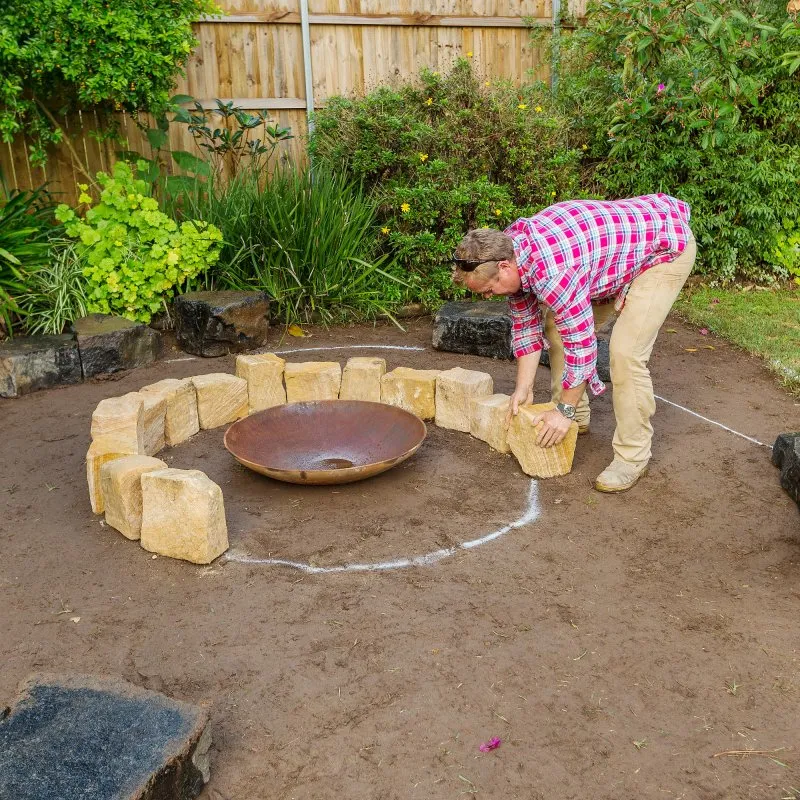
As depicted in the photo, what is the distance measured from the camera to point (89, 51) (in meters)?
5.43

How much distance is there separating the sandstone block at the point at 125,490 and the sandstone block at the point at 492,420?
1588 millimetres

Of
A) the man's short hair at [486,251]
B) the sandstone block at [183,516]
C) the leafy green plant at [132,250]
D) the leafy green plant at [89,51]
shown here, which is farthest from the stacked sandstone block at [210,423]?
the leafy green plant at [89,51]

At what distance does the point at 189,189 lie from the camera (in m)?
6.25

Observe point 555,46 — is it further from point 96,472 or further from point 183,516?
point 183,516

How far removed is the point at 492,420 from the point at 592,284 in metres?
0.94

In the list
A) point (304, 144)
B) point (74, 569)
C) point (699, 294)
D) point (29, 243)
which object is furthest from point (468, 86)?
point (74, 569)

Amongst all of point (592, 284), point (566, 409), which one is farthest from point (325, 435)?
point (592, 284)

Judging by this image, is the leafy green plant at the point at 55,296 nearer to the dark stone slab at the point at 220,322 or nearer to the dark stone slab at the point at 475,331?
the dark stone slab at the point at 220,322

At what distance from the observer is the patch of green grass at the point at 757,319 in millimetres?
5289

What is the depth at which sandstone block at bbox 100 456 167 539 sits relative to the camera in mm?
3115

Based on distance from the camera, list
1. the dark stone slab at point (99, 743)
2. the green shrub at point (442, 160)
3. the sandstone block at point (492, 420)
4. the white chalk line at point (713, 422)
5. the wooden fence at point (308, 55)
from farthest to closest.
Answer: the wooden fence at point (308, 55) < the green shrub at point (442, 160) < the white chalk line at point (713, 422) < the sandstone block at point (492, 420) < the dark stone slab at point (99, 743)

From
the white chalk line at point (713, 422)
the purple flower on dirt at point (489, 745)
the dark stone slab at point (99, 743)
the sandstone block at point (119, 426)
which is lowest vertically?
the white chalk line at point (713, 422)

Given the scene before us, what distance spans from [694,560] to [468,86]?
464 cm

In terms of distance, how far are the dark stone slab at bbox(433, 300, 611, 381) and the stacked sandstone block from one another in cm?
118
